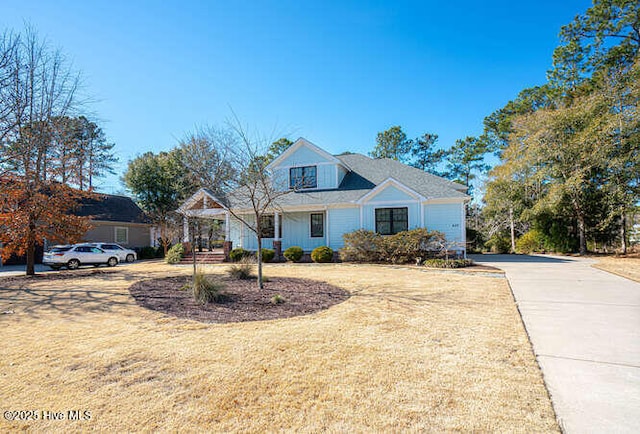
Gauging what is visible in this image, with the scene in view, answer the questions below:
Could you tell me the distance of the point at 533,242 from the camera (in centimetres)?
2441

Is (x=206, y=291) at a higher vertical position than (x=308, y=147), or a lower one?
lower

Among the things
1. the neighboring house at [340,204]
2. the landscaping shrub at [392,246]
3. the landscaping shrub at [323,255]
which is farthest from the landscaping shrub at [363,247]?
the neighboring house at [340,204]

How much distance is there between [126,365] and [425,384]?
11.1ft

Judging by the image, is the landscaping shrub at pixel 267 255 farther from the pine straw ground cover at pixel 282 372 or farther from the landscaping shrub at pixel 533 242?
the landscaping shrub at pixel 533 242

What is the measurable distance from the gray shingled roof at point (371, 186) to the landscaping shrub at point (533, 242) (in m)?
9.95

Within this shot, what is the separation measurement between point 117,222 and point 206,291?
927 inches

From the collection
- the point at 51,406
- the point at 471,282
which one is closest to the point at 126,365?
the point at 51,406

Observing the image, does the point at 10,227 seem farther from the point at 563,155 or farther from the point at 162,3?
the point at 563,155

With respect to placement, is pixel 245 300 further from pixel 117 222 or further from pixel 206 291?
pixel 117 222

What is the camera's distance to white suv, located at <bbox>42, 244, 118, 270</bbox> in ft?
55.4

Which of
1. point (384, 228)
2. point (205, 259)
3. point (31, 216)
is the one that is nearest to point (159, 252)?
point (205, 259)

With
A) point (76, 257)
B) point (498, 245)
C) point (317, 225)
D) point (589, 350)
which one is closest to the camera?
point (589, 350)

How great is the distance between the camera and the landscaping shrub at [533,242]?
2403 centimetres

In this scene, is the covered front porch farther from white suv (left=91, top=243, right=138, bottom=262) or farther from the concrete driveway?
the concrete driveway
